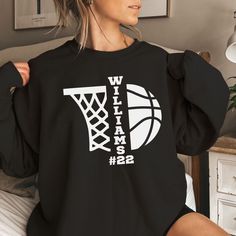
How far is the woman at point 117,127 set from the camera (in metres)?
0.96

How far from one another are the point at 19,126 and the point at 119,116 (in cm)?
31

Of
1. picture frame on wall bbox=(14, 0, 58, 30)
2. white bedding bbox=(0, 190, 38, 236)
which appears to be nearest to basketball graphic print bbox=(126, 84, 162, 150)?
white bedding bbox=(0, 190, 38, 236)

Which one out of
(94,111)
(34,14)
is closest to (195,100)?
(94,111)

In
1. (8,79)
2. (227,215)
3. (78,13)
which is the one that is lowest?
(227,215)

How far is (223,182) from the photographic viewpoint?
143 cm

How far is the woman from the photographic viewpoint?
96cm

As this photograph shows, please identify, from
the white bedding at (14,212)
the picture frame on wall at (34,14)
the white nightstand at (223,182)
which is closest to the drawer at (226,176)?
the white nightstand at (223,182)

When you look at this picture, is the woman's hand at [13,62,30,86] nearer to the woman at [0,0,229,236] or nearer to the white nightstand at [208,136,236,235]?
the woman at [0,0,229,236]

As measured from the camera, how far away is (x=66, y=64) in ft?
3.40

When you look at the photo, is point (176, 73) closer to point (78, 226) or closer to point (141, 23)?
point (78, 226)

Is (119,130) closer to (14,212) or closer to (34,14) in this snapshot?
(14,212)

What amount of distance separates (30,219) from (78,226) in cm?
20

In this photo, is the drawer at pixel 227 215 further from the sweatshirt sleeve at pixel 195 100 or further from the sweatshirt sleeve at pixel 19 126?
the sweatshirt sleeve at pixel 19 126

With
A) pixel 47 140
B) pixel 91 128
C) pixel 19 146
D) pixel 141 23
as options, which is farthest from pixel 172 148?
pixel 141 23
